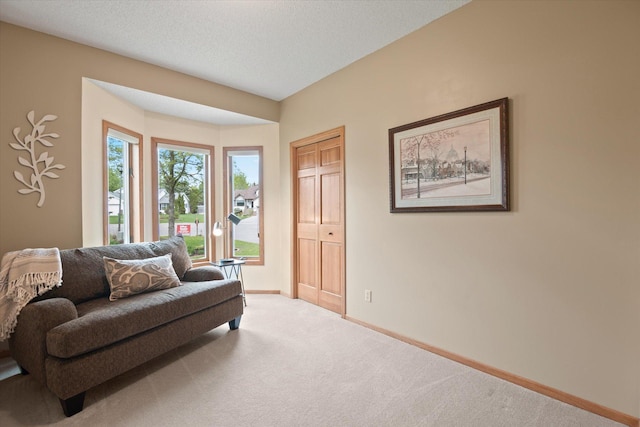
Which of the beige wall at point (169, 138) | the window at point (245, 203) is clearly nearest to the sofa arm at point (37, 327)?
the beige wall at point (169, 138)

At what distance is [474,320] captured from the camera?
233cm

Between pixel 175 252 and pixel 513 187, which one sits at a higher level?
pixel 513 187

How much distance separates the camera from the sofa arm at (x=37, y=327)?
1.85 metres

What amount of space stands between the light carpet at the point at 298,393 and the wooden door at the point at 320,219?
1.01 m

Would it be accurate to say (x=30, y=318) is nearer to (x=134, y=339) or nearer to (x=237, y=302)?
(x=134, y=339)

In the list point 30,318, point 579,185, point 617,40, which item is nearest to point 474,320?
point 579,185

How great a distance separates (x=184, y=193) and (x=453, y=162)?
11.3 ft

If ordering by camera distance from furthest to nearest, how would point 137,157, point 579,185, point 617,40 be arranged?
1. point 137,157
2. point 579,185
3. point 617,40

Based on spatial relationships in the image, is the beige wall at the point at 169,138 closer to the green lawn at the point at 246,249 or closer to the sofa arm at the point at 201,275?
the green lawn at the point at 246,249

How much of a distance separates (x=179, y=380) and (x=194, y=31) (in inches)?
110

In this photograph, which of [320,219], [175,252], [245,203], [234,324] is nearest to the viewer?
[234,324]

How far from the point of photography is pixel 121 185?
360 cm

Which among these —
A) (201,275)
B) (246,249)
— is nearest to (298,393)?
(201,275)

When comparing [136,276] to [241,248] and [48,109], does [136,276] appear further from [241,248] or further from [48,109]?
[241,248]
